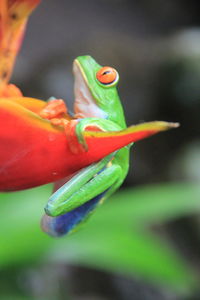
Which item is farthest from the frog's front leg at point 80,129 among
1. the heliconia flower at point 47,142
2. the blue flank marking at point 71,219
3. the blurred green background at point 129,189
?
the blurred green background at point 129,189

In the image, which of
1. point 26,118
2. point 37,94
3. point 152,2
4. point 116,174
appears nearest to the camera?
point 26,118

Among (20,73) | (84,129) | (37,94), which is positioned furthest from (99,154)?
(20,73)

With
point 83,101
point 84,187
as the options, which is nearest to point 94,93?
point 83,101

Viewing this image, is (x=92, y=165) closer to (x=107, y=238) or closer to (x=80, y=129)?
(x=80, y=129)

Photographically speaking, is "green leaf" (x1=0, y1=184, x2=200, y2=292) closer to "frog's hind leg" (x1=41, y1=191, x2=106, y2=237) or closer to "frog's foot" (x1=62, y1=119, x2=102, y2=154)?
"frog's hind leg" (x1=41, y1=191, x2=106, y2=237)

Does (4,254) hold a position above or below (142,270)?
above

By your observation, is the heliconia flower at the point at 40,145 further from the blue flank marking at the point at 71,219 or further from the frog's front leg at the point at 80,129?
the blue flank marking at the point at 71,219

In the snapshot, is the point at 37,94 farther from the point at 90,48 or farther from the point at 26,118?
the point at 26,118
